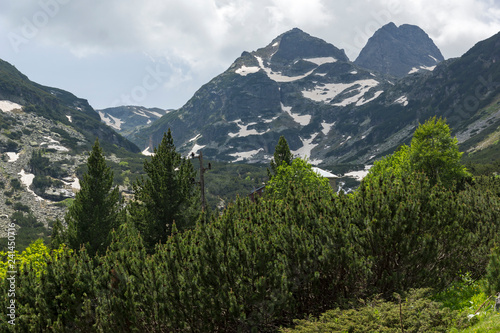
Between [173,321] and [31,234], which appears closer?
[173,321]

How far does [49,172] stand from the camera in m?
163

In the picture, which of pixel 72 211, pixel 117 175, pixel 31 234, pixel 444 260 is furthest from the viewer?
pixel 117 175

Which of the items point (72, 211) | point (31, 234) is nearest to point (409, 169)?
point (72, 211)

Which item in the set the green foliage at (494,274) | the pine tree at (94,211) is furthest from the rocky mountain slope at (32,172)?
the green foliage at (494,274)

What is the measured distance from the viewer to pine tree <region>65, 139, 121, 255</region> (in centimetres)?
2722

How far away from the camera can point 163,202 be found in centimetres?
2506

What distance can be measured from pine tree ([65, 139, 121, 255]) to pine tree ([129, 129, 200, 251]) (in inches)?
135

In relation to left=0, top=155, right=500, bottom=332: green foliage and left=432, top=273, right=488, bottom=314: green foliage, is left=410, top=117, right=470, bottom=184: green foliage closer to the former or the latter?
left=432, top=273, right=488, bottom=314: green foliage

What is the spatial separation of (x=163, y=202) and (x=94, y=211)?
7.03 metres

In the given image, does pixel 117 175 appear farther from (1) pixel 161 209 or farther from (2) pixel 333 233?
(2) pixel 333 233

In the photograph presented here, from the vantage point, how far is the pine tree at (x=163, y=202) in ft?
80.4

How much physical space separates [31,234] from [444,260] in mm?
123840

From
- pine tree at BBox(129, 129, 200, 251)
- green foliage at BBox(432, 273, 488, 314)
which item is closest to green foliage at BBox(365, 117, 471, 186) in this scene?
pine tree at BBox(129, 129, 200, 251)

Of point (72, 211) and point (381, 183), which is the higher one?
point (72, 211)
